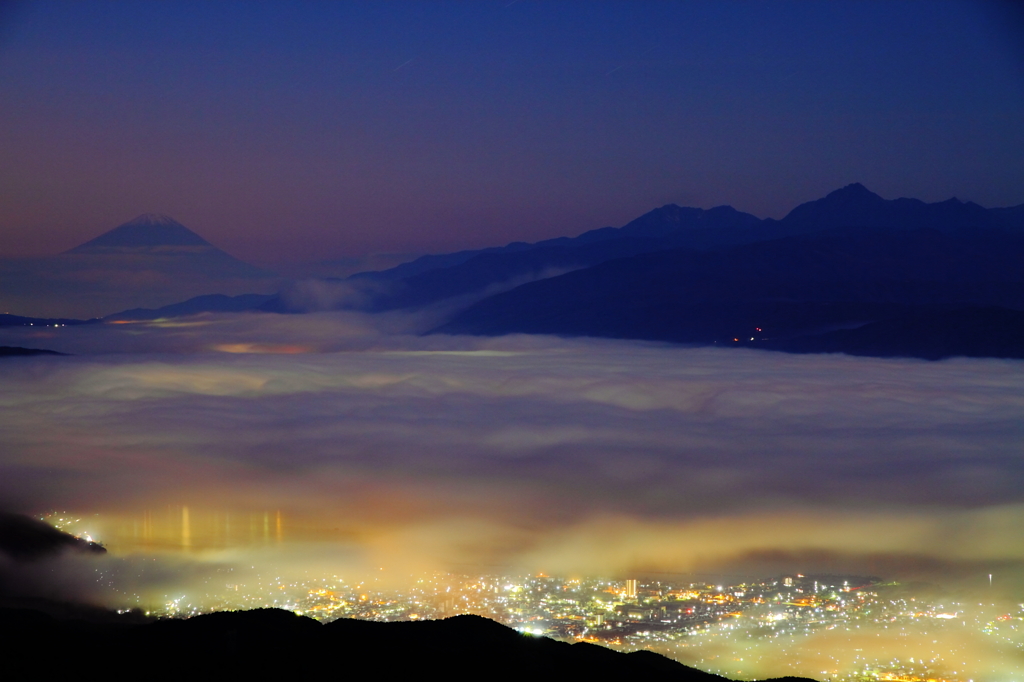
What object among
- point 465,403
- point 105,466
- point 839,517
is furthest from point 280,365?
point 839,517

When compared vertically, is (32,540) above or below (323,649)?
above

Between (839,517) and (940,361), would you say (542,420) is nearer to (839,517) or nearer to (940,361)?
(839,517)

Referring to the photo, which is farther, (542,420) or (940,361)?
(940,361)

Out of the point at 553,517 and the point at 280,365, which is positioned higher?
the point at 280,365

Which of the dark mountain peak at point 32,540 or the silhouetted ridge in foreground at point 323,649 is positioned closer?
the silhouetted ridge in foreground at point 323,649

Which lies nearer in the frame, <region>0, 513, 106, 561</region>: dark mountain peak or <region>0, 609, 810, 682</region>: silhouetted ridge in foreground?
<region>0, 609, 810, 682</region>: silhouetted ridge in foreground

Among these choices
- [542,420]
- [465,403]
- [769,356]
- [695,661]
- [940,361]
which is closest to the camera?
[695,661]

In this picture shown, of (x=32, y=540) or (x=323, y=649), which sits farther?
(x=32, y=540)

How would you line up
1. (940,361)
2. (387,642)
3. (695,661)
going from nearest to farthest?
(387,642) < (695,661) < (940,361)
